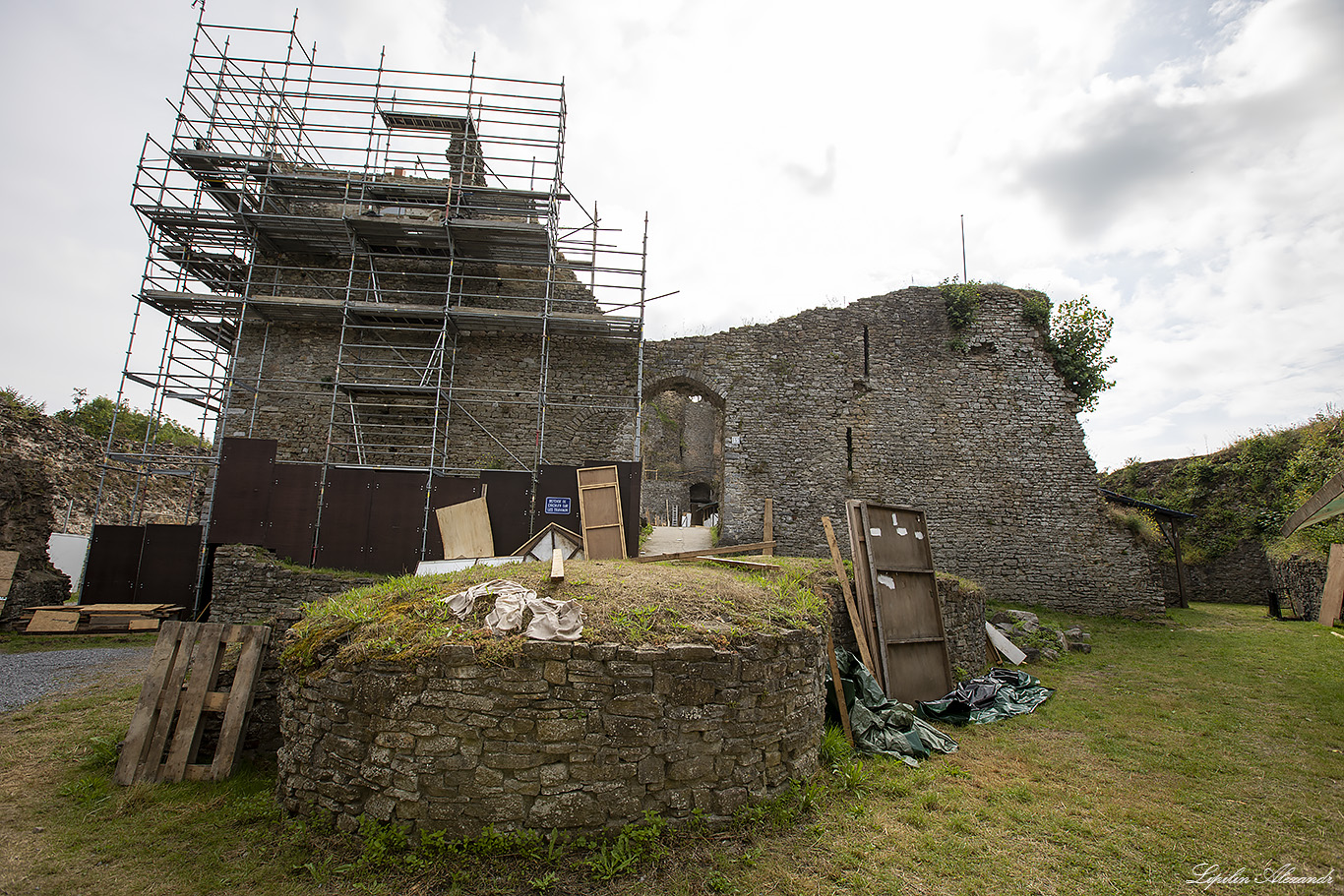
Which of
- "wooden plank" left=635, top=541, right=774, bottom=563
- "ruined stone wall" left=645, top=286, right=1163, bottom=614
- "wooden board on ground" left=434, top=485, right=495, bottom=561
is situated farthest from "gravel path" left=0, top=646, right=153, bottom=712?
"ruined stone wall" left=645, top=286, right=1163, bottom=614

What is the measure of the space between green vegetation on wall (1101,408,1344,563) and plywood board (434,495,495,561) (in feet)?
55.5

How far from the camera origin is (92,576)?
11000 mm

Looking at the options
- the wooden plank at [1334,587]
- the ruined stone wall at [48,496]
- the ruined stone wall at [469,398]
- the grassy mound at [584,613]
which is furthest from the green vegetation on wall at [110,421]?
the wooden plank at [1334,587]

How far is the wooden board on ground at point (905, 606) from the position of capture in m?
6.30

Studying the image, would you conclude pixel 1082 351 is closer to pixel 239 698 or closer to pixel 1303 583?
pixel 1303 583

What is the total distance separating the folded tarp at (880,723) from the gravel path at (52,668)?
28.0 ft

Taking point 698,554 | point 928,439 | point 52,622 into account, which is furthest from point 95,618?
point 928,439

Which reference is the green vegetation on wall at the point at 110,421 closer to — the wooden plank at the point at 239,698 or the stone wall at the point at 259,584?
the stone wall at the point at 259,584

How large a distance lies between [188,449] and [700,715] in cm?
1905

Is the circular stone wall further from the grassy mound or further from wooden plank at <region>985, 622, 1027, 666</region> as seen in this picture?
wooden plank at <region>985, 622, 1027, 666</region>

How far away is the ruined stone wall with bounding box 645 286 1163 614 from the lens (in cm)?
1329

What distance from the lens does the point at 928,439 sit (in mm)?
13883

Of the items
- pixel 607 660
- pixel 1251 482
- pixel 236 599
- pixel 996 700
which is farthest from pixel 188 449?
pixel 1251 482

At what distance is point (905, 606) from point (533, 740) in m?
4.71
